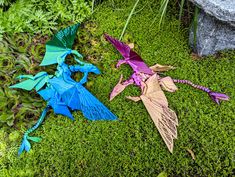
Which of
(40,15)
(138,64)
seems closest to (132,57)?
(138,64)

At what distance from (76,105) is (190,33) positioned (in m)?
0.90

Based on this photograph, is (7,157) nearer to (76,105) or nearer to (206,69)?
(76,105)

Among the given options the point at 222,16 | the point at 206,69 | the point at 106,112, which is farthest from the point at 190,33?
the point at 106,112

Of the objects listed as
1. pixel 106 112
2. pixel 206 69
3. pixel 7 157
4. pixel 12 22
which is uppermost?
pixel 12 22

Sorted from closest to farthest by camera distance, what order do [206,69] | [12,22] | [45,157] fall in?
[45,157], [206,69], [12,22]

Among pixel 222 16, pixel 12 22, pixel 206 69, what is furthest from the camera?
pixel 12 22

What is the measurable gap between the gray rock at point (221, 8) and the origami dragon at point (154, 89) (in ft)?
1.54

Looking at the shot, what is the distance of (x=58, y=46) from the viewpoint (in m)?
2.26

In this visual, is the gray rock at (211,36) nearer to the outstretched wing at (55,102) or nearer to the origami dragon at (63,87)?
the origami dragon at (63,87)

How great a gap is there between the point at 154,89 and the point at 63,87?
0.56 metres

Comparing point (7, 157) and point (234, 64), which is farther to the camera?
point (234, 64)

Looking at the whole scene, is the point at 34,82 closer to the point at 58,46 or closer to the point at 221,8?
the point at 58,46

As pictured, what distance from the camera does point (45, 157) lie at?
2018mm

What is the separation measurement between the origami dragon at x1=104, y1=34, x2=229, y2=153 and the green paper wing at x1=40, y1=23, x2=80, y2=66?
274 mm
